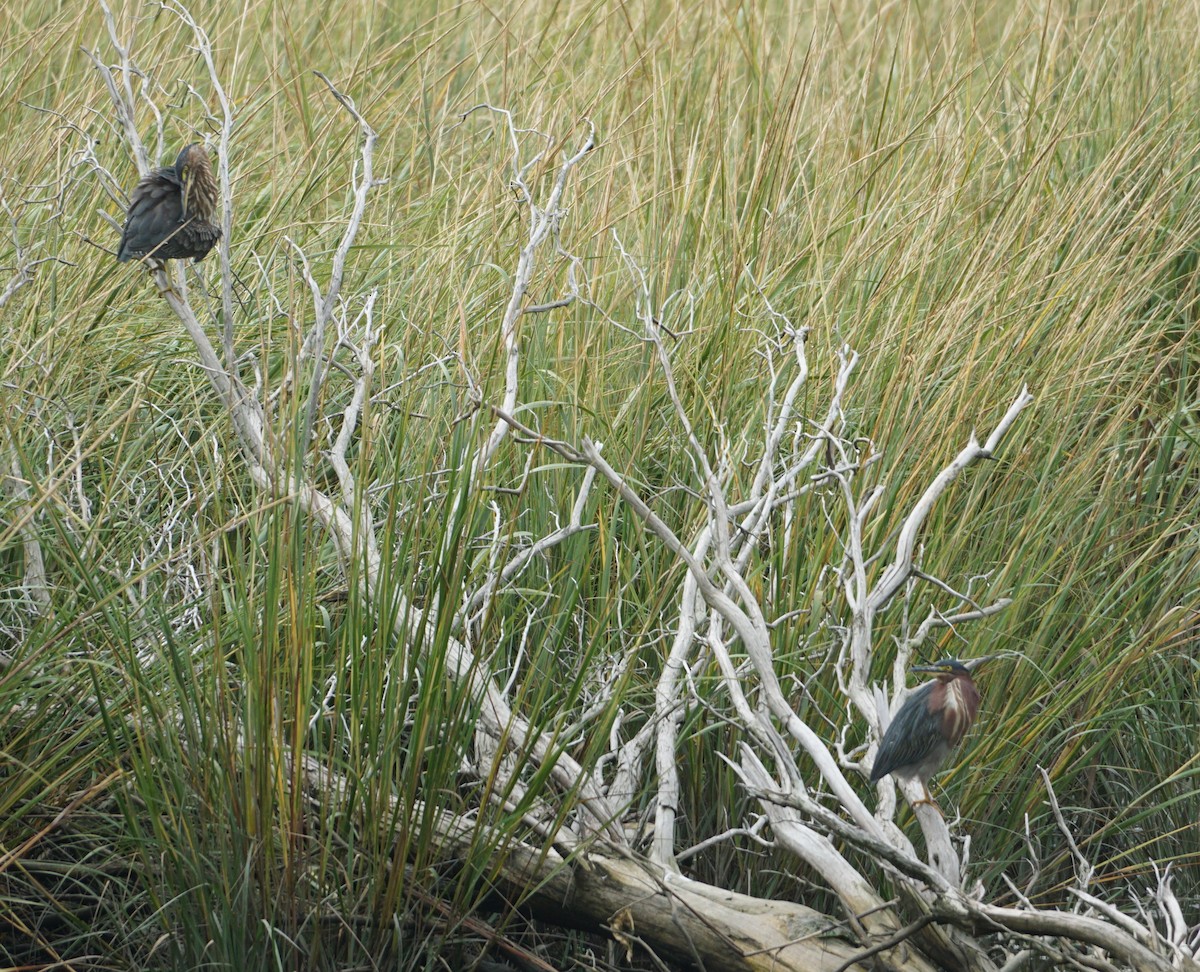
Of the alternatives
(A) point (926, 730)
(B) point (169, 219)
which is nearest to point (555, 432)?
(B) point (169, 219)

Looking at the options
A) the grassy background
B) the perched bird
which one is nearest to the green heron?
the grassy background

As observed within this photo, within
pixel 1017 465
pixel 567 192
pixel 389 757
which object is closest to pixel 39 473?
pixel 389 757

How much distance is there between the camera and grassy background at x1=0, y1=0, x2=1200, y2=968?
1.72 meters

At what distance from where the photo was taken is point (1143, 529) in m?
2.39

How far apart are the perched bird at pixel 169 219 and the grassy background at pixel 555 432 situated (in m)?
0.12

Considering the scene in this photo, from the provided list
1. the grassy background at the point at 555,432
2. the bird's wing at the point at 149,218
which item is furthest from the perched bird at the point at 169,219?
the grassy background at the point at 555,432

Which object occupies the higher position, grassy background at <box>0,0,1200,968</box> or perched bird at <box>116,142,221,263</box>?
perched bird at <box>116,142,221,263</box>

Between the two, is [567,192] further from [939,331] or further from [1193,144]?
[1193,144]

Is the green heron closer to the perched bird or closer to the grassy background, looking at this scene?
the grassy background

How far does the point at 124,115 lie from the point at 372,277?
1019 mm

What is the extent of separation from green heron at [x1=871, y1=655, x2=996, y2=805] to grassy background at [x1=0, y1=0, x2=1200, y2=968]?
0.55 feet

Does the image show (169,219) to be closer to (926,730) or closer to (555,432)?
(555,432)

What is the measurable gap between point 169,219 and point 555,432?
2.71 feet

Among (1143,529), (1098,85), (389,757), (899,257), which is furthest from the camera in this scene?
(1098,85)
